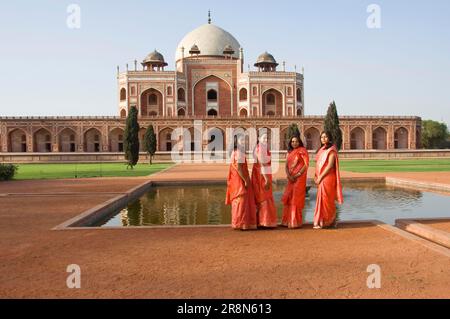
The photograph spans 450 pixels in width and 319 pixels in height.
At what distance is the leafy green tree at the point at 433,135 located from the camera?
49312mm

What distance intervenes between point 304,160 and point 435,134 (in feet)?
160

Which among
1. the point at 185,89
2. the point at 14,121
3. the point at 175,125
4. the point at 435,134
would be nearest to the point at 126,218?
the point at 175,125

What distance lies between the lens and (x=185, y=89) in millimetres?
43375

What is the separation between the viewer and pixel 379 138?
41.1 meters

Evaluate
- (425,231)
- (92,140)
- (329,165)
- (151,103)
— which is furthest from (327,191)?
(151,103)

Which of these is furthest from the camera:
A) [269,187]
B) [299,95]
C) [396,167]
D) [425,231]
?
[299,95]

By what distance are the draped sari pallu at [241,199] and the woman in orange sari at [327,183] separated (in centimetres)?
87

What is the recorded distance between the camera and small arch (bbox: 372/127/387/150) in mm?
40719

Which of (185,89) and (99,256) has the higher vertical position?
(185,89)

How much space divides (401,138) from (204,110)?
18.6 metres

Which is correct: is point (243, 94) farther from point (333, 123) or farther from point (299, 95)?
point (333, 123)

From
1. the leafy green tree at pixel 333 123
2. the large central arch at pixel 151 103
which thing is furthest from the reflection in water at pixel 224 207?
the large central arch at pixel 151 103

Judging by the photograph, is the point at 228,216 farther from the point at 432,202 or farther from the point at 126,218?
the point at 432,202

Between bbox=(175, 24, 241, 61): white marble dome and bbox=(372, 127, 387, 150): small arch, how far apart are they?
52.9 feet
